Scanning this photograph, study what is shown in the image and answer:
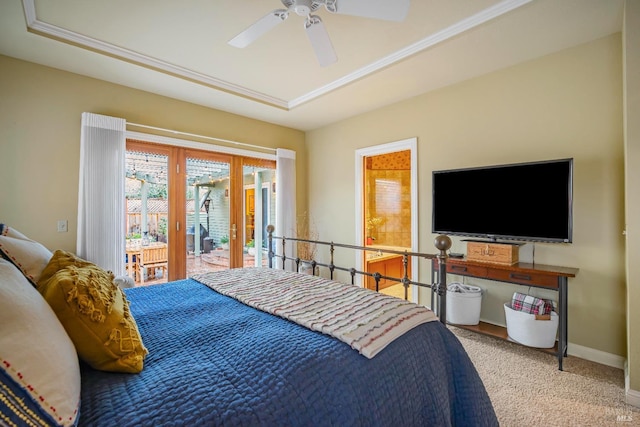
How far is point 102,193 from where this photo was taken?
2979mm

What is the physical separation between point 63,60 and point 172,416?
3351 millimetres

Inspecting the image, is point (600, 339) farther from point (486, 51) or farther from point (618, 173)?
point (486, 51)

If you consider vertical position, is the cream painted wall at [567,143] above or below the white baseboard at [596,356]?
above

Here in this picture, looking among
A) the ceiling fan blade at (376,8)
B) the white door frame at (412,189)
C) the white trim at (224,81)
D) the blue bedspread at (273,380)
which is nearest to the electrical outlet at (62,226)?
the white trim at (224,81)

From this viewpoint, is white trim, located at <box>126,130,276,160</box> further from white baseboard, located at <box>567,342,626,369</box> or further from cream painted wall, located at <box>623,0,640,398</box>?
white baseboard, located at <box>567,342,626,369</box>

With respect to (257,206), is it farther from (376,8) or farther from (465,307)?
(376,8)

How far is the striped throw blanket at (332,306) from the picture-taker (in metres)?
1.16

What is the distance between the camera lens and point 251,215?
4.46 m

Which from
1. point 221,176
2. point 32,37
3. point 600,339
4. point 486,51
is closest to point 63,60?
point 32,37

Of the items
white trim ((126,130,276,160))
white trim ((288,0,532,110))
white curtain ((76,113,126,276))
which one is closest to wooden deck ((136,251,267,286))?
white curtain ((76,113,126,276))

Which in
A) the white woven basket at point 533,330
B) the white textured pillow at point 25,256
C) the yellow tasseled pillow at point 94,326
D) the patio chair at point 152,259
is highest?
the white textured pillow at point 25,256

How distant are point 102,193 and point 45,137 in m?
0.68

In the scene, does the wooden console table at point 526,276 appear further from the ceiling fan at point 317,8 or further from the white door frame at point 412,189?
the ceiling fan at point 317,8

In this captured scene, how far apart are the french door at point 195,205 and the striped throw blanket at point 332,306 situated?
1.85 meters
